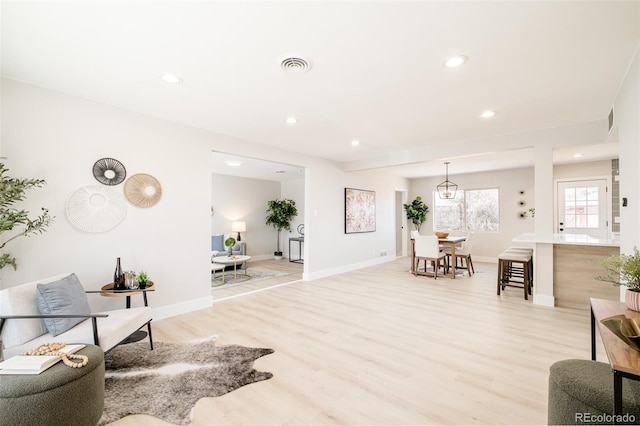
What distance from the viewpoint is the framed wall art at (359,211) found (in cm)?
673

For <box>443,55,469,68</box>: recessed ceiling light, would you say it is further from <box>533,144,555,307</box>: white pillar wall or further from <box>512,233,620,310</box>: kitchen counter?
<box>512,233,620,310</box>: kitchen counter

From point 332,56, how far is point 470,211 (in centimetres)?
759

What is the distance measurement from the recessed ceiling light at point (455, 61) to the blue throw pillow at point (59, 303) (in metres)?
3.53

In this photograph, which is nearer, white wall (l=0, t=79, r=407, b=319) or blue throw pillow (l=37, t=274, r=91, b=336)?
blue throw pillow (l=37, t=274, r=91, b=336)

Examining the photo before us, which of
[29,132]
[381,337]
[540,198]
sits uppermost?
[29,132]

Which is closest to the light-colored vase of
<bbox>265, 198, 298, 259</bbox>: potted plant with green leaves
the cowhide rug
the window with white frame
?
the cowhide rug

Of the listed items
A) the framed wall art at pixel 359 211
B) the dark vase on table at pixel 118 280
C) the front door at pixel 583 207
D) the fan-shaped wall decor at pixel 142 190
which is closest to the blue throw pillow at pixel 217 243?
the framed wall art at pixel 359 211

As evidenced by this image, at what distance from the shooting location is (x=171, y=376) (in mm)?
2312

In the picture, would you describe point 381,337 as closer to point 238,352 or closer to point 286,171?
point 238,352

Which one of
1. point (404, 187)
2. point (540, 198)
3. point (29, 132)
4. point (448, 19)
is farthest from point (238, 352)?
point (404, 187)

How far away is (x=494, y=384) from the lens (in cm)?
217

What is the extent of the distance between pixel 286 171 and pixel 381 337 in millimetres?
5451

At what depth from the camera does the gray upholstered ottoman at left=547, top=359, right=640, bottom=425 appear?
125 cm

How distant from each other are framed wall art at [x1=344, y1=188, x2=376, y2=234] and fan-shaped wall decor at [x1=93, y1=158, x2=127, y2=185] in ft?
14.6
